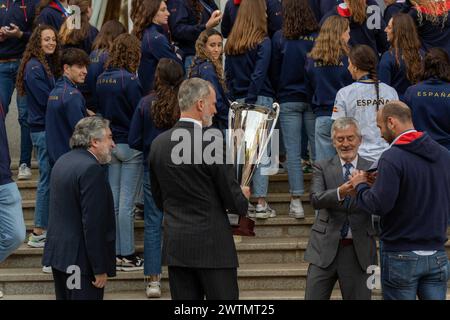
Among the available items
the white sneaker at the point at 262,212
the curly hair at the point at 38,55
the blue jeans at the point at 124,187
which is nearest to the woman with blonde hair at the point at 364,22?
the white sneaker at the point at 262,212

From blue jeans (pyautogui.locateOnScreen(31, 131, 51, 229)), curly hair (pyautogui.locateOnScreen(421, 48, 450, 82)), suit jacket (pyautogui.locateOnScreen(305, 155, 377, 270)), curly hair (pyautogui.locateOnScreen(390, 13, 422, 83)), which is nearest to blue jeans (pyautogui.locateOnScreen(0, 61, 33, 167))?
blue jeans (pyautogui.locateOnScreen(31, 131, 51, 229))

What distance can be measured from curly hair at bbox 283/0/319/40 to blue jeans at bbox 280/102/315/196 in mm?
647

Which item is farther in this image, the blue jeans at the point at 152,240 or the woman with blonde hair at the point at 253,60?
the woman with blonde hair at the point at 253,60

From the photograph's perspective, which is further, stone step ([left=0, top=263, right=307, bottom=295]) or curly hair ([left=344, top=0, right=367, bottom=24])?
curly hair ([left=344, top=0, right=367, bottom=24])

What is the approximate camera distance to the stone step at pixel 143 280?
335 inches

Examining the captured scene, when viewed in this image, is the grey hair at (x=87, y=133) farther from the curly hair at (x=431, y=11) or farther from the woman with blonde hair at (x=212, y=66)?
the curly hair at (x=431, y=11)

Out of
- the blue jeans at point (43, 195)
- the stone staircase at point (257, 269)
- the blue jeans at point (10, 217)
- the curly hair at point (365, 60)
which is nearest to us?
the blue jeans at point (10, 217)

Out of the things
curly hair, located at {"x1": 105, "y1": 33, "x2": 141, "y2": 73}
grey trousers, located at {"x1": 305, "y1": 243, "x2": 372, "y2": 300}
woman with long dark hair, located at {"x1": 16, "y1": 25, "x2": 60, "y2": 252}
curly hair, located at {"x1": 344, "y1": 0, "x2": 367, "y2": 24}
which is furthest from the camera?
curly hair, located at {"x1": 344, "y1": 0, "x2": 367, "y2": 24}

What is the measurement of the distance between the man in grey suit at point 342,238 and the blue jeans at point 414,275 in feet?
1.23

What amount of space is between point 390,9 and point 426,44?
2.66ft

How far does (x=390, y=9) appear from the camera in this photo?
9953mm

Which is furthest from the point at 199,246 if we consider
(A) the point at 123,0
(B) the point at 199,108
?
(A) the point at 123,0

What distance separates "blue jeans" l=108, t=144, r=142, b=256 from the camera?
8.59 metres

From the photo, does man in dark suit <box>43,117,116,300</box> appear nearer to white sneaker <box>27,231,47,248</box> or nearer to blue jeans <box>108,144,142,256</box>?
blue jeans <box>108,144,142,256</box>
